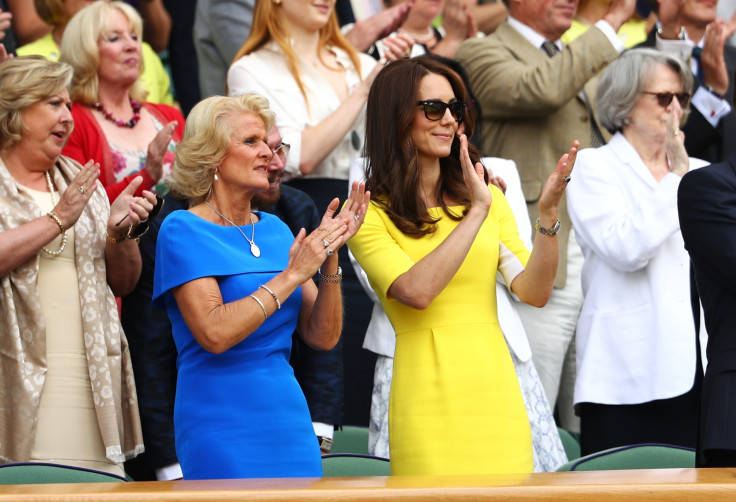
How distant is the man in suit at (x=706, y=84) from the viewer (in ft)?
19.1

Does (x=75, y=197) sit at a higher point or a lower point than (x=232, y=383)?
higher

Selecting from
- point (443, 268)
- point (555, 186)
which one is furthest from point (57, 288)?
point (555, 186)

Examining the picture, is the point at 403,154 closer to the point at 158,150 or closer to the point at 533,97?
the point at 158,150

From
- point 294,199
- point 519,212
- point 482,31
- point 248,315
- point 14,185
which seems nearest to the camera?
point 248,315

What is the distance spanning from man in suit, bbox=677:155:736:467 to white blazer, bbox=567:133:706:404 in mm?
1261

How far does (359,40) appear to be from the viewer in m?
6.11

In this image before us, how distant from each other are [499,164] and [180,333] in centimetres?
203

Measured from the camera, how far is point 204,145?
3.55m

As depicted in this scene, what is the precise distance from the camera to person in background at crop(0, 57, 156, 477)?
402 centimetres

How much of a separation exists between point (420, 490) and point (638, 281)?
8.94 ft

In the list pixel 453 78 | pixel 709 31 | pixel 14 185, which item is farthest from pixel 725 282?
pixel 709 31

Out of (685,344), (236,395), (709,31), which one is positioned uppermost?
(709,31)

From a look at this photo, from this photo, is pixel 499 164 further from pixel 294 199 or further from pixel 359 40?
pixel 359 40

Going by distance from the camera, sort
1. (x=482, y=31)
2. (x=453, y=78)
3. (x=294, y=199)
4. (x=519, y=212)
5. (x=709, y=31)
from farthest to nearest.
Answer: (x=482, y=31) < (x=709, y=31) < (x=519, y=212) < (x=294, y=199) < (x=453, y=78)
